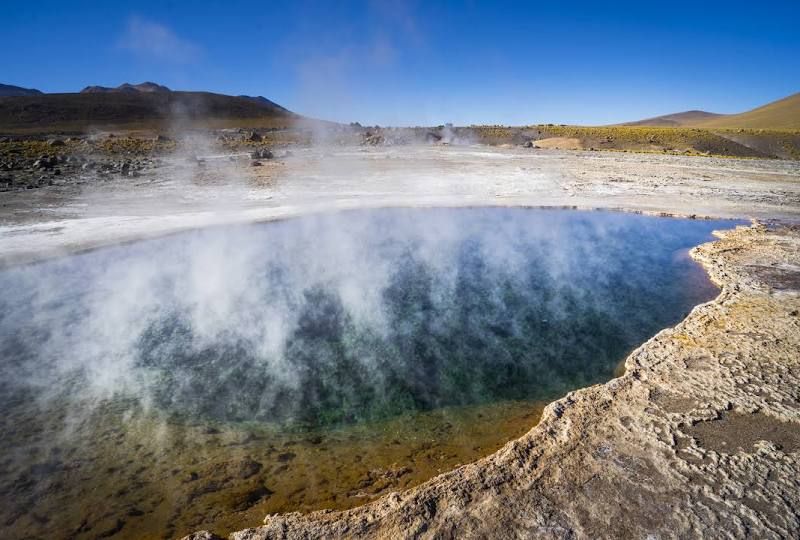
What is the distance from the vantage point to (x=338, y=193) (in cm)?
1448

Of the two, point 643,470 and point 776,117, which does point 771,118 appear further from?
point 643,470

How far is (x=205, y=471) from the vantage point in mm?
3322

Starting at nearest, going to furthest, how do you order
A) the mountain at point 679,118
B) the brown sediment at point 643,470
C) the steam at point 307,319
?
1. the brown sediment at point 643,470
2. the steam at point 307,319
3. the mountain at point 679,118

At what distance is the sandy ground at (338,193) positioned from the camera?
985 cm

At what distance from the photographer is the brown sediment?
8.59 ft

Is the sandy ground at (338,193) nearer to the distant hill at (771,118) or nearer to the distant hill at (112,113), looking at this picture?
the distant hill at (112,113)

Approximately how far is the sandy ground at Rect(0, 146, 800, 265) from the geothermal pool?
164 centimetres

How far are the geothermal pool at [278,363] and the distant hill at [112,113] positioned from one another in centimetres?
5222

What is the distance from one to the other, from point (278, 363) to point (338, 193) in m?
10.3

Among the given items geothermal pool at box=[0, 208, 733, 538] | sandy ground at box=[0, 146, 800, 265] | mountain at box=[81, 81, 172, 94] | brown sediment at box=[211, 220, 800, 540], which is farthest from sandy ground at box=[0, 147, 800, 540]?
mountain at box=[81, 81, 172, 94]

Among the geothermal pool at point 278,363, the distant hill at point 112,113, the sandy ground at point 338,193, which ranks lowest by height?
the geothermal pool at point 278,363

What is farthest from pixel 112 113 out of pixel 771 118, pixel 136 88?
pixel 136 88

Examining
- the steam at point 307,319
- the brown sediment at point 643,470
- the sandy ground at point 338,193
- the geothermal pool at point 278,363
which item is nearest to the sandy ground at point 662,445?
the brown sediment at point 643,470

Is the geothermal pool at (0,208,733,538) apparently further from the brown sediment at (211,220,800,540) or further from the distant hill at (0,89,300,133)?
the distant hill at (0,89,300,133)
